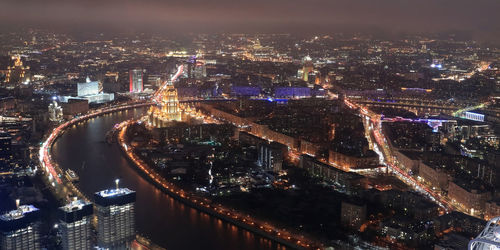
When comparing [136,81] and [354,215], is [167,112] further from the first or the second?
[354,215]

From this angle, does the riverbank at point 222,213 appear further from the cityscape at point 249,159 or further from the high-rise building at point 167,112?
the high-rise building at point 167,112

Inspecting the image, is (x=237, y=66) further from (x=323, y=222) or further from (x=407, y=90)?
(x=323, y=222)

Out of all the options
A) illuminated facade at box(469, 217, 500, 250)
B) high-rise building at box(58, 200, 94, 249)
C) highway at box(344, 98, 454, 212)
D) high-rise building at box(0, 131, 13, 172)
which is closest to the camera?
illuminated facade at box(469, 217, 500, 250)

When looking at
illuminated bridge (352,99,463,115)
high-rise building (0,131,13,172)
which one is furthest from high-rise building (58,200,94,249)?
illuminated bridge (352,99,463,115)

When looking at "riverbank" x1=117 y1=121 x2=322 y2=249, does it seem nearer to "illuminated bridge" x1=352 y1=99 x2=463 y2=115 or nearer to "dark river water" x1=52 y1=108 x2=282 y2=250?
"dark river water" x1=52 y1=108 x2=282 y2=250

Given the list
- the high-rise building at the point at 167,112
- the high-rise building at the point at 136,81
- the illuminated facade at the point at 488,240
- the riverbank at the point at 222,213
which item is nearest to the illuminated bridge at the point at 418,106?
the high-rise building at the point at 167,112

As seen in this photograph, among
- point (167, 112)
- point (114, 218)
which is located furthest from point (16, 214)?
point (167, 112)
